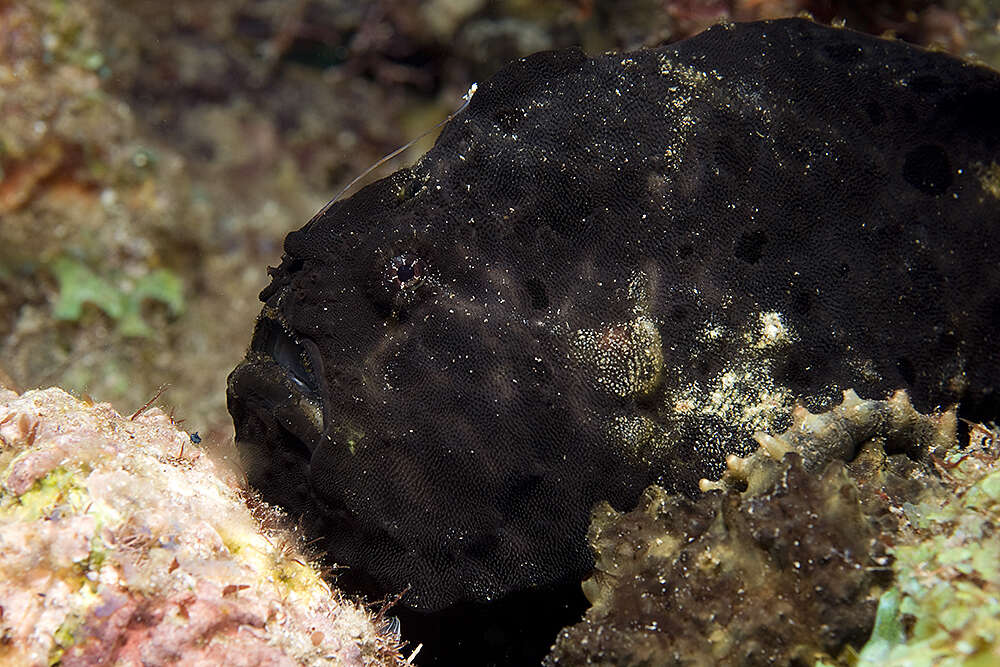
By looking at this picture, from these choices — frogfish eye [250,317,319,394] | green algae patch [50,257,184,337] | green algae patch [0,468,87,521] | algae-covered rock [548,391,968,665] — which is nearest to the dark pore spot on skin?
algae-covered rock [548,391,968,665]

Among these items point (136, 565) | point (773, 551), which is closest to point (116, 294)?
point (136, 565)

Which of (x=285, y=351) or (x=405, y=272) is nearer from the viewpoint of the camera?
(x=405, y=272)

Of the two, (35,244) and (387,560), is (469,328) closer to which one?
(387,560)

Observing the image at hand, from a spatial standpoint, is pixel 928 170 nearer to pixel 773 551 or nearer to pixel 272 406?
pixel 773 551

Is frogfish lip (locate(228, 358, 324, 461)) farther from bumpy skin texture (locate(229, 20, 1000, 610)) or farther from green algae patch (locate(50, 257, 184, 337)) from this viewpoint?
green algae patch (locate(50, 257, 184, 337))

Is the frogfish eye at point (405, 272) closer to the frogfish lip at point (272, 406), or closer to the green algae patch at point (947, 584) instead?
the frogfish lip at point (272, 406)

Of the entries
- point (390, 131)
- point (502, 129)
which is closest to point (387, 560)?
point (502, 129)
